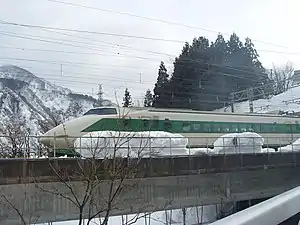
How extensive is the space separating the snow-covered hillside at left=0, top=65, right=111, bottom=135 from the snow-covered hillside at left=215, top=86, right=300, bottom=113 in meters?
35.2

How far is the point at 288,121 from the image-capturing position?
32344 millimetres

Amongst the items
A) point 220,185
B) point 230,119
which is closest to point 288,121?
point 230,119

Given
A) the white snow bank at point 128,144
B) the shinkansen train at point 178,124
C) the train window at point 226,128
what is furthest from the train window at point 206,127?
the white snow bank at point 128,144

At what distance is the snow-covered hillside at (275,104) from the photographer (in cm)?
5209

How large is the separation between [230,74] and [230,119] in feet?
93.6

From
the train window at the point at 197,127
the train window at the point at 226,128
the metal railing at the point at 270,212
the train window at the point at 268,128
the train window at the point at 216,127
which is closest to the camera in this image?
the metal railing at the point at 270,212

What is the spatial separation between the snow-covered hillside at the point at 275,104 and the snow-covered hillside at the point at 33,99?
115ft

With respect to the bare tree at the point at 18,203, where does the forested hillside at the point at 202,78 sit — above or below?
above

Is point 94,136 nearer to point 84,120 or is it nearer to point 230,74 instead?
point 84,120

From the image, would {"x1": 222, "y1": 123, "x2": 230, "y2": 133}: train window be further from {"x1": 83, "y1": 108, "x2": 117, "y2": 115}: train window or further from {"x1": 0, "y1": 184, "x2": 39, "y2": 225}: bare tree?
{"x1": 0, "y1": 184, "x2": 39, "y2": 225}: bare tree

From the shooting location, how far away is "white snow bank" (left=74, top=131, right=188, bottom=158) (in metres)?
14.8

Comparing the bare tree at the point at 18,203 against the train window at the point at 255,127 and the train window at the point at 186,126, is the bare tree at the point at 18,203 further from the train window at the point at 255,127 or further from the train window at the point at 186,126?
the train window at the point at 255,127

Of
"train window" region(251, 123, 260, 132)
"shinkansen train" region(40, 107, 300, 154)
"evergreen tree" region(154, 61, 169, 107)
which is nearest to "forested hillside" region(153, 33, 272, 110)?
"evergreen tree" region(154, 61, 169, 107)

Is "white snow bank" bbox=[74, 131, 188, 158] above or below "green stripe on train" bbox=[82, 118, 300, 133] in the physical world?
below
